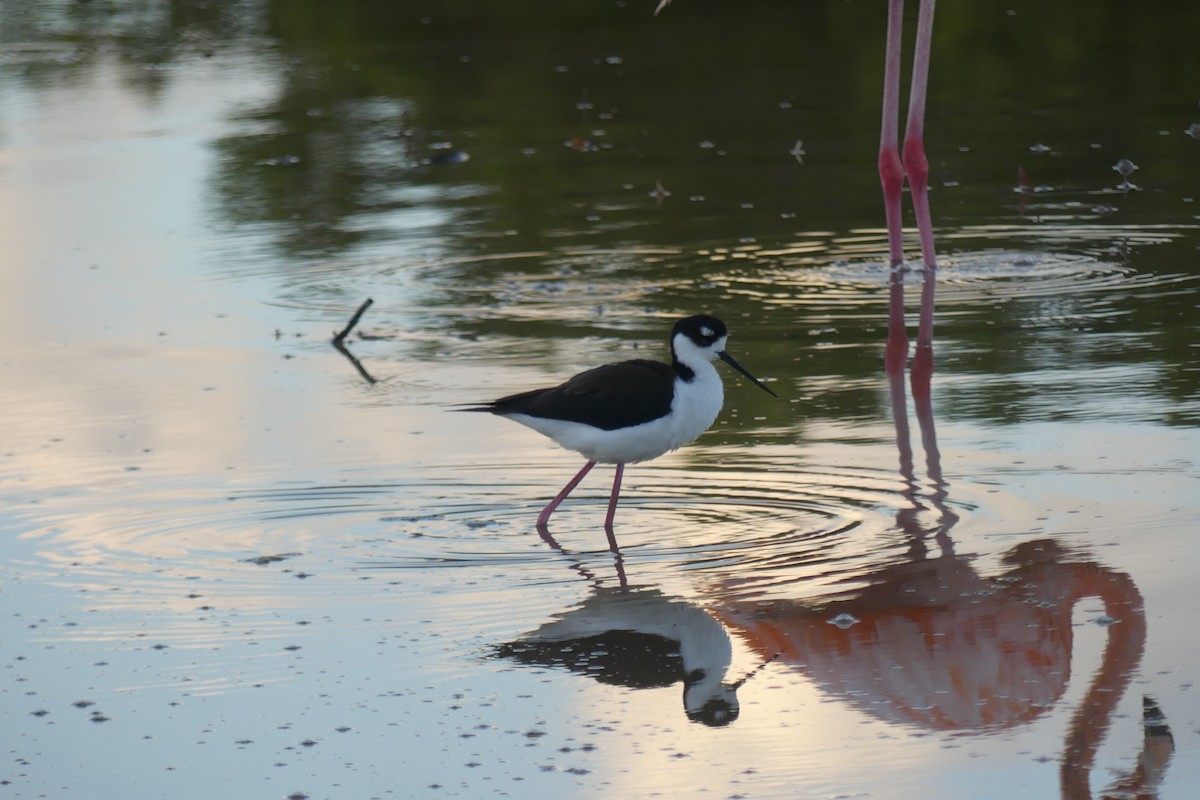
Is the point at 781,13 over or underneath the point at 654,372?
underneath

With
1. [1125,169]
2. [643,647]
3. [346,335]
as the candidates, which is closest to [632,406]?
[643,647]

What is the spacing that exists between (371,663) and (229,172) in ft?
31.8

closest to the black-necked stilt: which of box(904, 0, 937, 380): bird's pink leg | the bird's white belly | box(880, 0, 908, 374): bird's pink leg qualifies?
the bird's white belly

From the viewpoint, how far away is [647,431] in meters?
6.29

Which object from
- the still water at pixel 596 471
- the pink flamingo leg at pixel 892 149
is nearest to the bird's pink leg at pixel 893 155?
the pink flamingo leg at pixel 892 149

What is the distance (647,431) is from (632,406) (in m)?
0.09

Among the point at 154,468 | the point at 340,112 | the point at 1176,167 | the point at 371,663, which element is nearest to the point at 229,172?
the point at 340,112

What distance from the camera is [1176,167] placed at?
42.3 ft

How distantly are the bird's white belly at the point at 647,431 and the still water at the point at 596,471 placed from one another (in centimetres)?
24

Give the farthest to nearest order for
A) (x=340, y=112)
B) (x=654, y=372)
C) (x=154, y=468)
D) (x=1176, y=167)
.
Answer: (x=340, y=112) → (x=1176, y=167) → (x=154, y=468) → (x=654, y=372)

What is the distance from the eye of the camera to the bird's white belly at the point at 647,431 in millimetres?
6289

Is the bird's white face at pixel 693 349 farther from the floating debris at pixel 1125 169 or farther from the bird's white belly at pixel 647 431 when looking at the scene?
the floating debris at pixel 1125 169

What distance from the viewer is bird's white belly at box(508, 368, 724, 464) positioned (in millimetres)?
6289

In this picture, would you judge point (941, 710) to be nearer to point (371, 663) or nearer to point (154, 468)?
point (371, 663)
